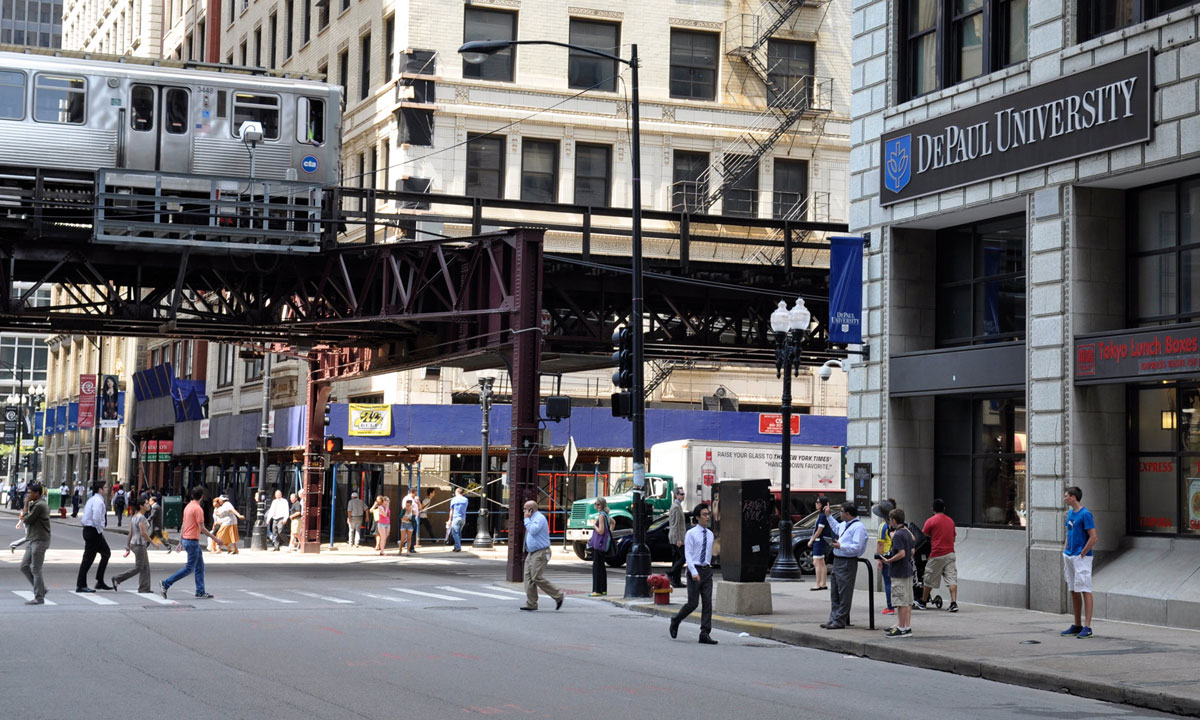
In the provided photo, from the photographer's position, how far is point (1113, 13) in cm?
2097

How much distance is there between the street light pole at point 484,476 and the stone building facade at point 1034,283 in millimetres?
16139

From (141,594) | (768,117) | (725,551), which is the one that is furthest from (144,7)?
(725,551)

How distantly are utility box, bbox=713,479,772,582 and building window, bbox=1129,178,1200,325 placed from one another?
594cm

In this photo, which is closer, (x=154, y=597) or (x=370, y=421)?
(x=154, y=597)

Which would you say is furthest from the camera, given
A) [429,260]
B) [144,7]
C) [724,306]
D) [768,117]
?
[144,7]

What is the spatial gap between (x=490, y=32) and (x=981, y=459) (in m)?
29.2

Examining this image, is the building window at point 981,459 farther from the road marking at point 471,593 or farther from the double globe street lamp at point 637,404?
the road marking at point 471,593

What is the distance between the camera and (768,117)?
168 ft

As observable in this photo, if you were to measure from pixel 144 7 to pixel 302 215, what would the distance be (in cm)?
5626

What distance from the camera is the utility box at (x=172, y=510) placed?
56938mm

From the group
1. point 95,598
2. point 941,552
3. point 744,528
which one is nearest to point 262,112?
point 95,598

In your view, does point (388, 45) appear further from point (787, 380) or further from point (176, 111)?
point (787, 380)

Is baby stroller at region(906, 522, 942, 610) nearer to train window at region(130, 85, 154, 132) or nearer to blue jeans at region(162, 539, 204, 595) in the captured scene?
blue jeans at region(162, 539, 204, 595)

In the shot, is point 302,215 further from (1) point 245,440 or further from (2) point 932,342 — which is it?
(1) point 245,440
